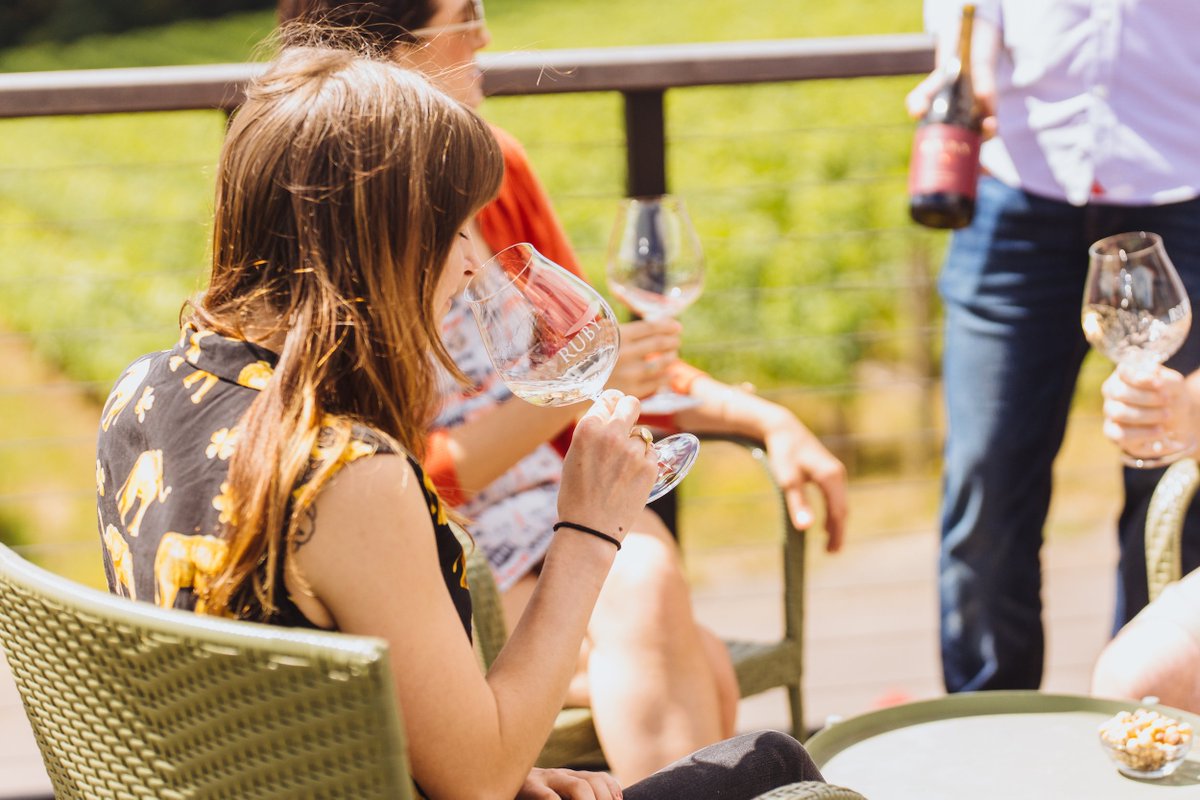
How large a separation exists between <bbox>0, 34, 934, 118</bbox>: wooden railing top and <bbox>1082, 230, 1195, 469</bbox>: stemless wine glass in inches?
34.8

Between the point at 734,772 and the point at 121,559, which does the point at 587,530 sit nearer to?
the point at 734,772

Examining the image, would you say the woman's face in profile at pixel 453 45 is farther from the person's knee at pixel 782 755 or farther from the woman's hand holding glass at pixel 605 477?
the person's knee at pixel 782 755

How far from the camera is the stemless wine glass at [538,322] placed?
4.53 feet

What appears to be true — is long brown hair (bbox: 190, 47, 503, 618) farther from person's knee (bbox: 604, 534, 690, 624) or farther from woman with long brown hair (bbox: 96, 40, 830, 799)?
person's knee (bbox: 604, 534, 690, 624)

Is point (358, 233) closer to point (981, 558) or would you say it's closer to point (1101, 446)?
point (981, 558)

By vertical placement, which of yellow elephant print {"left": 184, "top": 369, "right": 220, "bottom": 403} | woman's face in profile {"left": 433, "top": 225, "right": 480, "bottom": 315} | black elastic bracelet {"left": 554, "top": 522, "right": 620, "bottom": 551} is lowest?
black elastic bracelet {"left": 554, "top": 522, "right": 620, "bottom": 551}

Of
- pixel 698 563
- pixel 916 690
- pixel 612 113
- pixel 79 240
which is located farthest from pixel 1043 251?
pixel 612 113

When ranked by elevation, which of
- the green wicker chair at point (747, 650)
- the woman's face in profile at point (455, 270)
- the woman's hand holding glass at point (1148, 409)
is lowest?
the green wicker chair at point (747, 650)

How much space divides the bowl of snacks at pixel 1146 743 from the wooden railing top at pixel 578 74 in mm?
1370

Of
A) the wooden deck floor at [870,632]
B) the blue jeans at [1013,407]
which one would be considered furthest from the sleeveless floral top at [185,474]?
the wooden deck floor at [870,632]

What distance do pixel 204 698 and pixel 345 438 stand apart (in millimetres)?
217

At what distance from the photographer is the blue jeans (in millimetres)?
2377

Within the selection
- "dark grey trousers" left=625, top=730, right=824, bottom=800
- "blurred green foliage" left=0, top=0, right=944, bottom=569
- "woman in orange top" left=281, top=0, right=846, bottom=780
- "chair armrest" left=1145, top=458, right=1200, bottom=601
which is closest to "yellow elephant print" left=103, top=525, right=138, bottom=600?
"dark grey trousers" left=625, top=730, right=824, bottom=800

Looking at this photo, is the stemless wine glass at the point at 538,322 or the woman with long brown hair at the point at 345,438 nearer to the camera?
the woman with long brown hair at the point at 345,438
